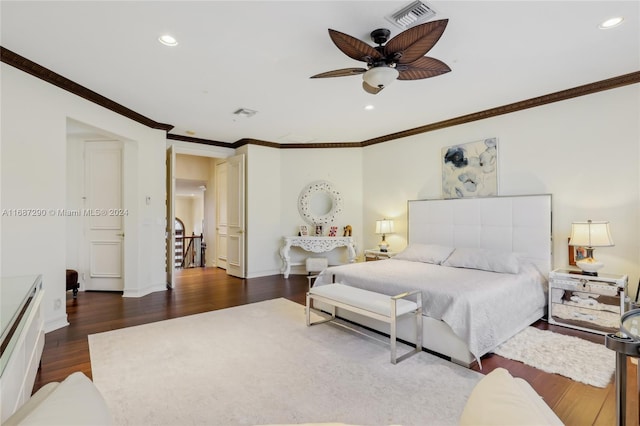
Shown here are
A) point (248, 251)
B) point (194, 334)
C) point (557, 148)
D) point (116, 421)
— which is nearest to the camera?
point (116, 421)

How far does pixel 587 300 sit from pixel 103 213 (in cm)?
649

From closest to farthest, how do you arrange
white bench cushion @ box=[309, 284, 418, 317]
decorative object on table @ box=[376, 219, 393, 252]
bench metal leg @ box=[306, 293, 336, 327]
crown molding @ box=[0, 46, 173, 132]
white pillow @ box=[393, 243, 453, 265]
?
white bench cushion @ box=[309, 284, 418, 317], crown molding @ box=[0, 46, 173, 132], bench metal leg @ box=[306, 293, 336, 327], white pillow @ box=[393, 243, 453, 265], decorative object on table @ box=[376, 219, 393, 252]

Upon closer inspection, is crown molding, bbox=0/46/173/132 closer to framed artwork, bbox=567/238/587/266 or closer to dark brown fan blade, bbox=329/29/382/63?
dark brown fan blade, bbox=329/29/382/63

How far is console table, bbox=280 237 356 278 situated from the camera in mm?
5969

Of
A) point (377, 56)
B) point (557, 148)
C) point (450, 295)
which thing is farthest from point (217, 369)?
point (557, 148)

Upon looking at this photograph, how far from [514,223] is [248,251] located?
14.3 ft

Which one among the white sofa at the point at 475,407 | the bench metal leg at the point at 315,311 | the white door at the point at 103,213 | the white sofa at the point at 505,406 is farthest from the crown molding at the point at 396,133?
the white sofa at the point at 505,406

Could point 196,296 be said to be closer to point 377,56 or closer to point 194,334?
point 194,334

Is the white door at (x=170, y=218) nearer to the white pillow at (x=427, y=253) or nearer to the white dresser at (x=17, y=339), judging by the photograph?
the white dresser at (x=17, y=339)

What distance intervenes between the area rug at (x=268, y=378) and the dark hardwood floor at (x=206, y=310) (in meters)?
0.23

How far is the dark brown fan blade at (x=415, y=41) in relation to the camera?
6.61ft

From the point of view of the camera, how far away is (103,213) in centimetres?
498

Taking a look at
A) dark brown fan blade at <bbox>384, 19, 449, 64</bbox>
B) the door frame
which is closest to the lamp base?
dark brown fan blade at <bbox>384, 19, 449, 64</bbox>

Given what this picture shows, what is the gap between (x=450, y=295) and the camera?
8.68ft
